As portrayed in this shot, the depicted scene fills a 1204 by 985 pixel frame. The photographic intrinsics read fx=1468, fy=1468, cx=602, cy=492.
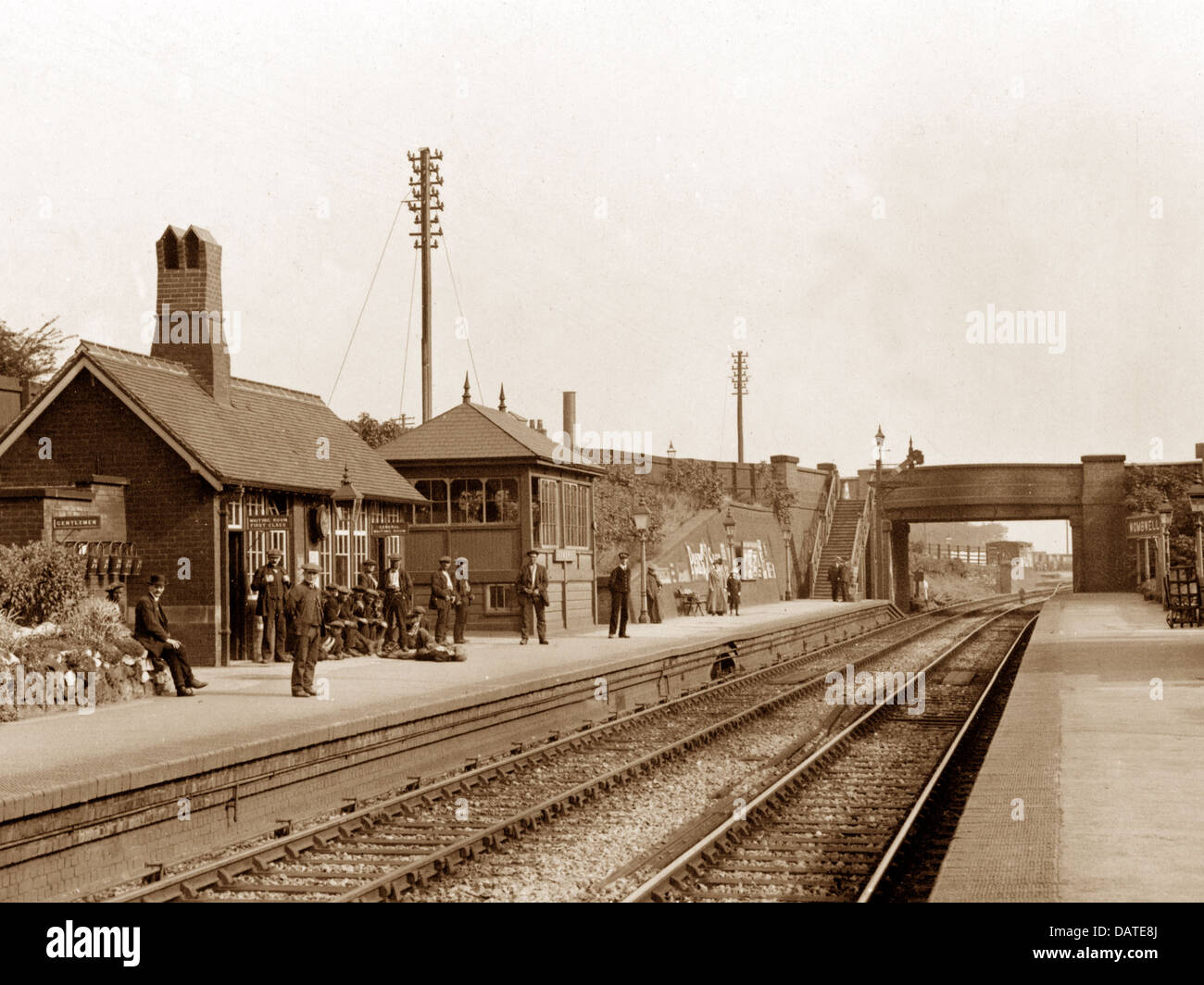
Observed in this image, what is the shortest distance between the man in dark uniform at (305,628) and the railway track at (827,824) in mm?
5436

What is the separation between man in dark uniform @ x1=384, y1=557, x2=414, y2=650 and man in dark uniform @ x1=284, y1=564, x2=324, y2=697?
224 inches

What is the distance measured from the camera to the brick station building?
64.2 feet

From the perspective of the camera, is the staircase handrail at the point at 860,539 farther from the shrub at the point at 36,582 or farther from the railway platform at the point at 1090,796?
the shrub at the point at 36,582

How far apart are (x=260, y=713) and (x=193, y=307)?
1018cm

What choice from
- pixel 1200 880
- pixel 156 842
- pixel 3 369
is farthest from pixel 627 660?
pixel 3 369

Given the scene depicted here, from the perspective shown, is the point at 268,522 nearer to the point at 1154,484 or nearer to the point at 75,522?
the point at 75,522

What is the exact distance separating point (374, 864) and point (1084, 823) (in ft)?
15.1

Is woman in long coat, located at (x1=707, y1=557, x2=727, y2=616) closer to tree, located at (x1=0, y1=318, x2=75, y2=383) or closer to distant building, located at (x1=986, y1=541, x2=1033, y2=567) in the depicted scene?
tree, located at (x1=0, y1=318, x2=75, y2=383)

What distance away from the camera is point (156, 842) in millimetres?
10375

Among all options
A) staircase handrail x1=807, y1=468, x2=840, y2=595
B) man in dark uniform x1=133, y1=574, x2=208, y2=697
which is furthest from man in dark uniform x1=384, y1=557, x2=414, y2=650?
staircase handrail x1=807, y1=468, x2=840, y2=595

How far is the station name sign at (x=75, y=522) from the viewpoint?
18.2 metres

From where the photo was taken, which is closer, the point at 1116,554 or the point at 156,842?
the point at 156,842

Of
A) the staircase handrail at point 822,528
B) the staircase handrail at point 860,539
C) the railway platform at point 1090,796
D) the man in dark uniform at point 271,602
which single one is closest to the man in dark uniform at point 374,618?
the man in dark uniform at point 271,602
